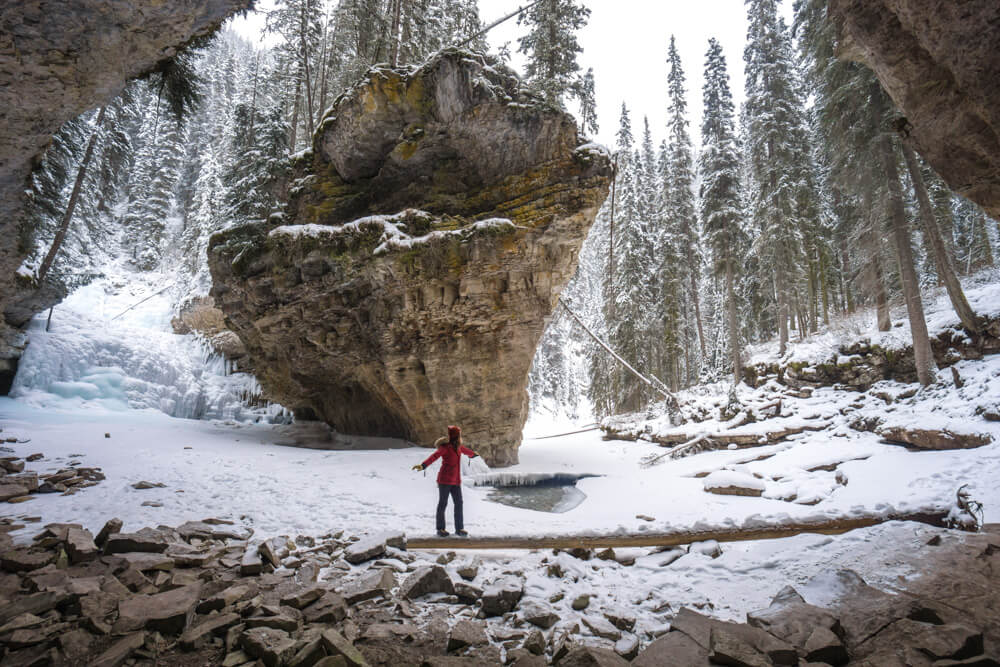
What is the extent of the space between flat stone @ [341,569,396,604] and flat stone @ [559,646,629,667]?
6.52 ft

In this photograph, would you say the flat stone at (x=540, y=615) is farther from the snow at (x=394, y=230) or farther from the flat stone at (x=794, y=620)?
the snow at (x=394, y=230)

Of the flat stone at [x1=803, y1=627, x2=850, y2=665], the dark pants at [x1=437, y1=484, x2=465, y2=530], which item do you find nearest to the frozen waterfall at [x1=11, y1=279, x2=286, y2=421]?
the dark pants at [x1=437, y1=484, x2=465, y2=530]

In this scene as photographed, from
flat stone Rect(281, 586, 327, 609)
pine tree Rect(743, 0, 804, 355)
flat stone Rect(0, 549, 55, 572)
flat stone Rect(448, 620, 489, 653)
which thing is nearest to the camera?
flat stone Rect(448, 620, 489, 653)

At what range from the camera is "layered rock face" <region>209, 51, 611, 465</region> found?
12797mm

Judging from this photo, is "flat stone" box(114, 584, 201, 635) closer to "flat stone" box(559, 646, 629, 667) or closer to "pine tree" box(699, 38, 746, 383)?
"flat stone" box(559, 646, 629, 667)

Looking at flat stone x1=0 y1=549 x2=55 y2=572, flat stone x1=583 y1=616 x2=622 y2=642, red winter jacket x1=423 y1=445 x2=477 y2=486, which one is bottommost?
flat stone x1=583 y1=616 x2=622 y2=642

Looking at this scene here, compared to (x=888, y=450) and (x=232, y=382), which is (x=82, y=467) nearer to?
(x=232, y=382)

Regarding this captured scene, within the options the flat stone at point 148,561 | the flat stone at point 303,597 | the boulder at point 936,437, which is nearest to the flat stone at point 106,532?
the flat stone at point 148,561

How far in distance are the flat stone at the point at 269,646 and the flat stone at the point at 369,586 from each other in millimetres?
867

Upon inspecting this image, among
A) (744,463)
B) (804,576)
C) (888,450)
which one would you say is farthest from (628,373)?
(804,576)

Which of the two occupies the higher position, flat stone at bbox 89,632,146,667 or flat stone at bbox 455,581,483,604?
flat stone at bbox 89,632,146,667

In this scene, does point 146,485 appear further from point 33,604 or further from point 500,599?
point 500,599

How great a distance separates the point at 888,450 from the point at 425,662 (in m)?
12.7

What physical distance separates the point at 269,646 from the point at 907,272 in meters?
18.6
